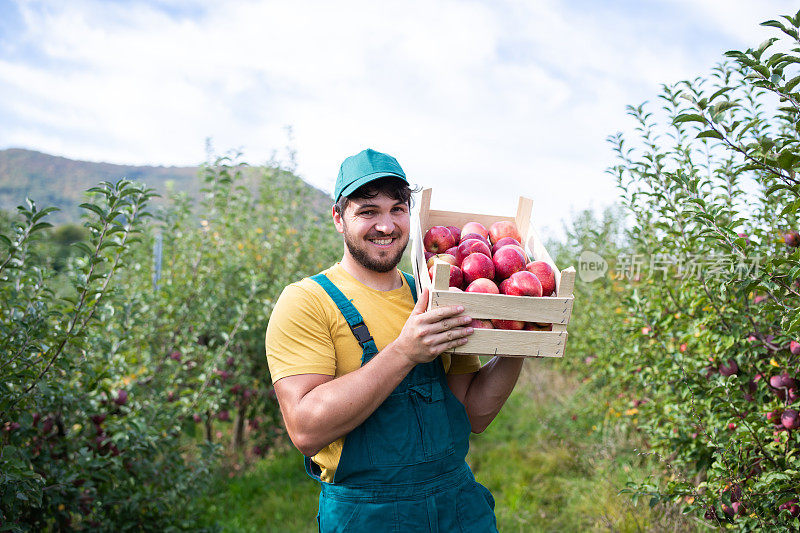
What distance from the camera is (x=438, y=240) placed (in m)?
1.92

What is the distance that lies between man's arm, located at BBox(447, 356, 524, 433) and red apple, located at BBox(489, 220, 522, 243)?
46 centimetres

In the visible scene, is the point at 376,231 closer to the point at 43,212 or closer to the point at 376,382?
the point at 376,382

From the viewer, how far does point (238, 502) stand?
3996 mm

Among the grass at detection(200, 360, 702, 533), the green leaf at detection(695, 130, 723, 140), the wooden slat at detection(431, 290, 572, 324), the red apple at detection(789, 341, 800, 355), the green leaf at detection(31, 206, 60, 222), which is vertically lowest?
the grass at detection(200, 360, 702, 533)

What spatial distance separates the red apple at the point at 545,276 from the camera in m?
1.68

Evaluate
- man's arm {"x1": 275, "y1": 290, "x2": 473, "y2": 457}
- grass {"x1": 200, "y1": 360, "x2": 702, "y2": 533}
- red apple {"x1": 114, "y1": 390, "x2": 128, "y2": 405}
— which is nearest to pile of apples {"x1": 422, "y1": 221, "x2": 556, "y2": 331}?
man's arm {"x1": 275, "y1": 290, "x2": 473, "y2": 457}

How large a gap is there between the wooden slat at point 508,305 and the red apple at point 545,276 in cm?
12

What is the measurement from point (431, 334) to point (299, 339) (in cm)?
39

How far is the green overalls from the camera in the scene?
1.59 m

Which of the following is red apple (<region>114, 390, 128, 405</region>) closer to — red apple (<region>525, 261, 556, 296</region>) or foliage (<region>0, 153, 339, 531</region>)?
foliage (<region>0, 153, 339, 531</region>)

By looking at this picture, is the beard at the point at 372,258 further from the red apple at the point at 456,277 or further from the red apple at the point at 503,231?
the red apple at the point at 503,231

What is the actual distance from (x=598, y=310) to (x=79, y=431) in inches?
157

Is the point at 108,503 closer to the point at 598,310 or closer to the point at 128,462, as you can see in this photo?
the point at 128,462

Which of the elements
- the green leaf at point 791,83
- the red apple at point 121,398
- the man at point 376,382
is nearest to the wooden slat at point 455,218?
the man at point 376,382
